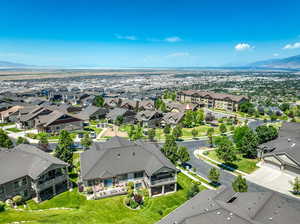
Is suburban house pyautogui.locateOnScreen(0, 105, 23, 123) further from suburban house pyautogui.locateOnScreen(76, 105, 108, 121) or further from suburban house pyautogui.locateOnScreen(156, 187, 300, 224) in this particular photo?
suburban house pyautogui.locateOnScreen(156, 187, 300, 224)

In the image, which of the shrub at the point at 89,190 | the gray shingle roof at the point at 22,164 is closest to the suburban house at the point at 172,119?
the shrub at the point at 89,190

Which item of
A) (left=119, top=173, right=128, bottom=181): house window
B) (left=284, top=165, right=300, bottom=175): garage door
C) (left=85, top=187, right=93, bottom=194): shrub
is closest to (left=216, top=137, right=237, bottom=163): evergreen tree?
(left=284, top=165, right=300, bottom=175): garage door

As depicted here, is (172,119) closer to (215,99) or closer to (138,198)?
(138,198)

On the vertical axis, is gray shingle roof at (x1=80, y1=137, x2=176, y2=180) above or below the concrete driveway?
above

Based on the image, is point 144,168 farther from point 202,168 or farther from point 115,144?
point 202,168

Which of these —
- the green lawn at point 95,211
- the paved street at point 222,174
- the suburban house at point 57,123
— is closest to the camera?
the green lawn at point 95,211

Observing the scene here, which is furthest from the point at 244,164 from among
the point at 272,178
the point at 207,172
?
the point at 207,172

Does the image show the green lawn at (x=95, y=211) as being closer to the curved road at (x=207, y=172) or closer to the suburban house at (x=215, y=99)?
the curved road at (x=207, y=172)
